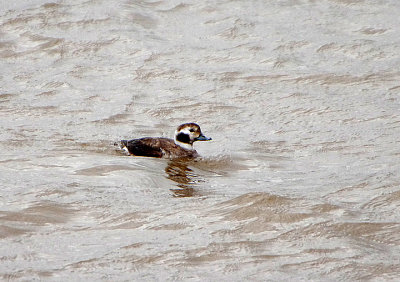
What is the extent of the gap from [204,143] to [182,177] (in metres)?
2.08

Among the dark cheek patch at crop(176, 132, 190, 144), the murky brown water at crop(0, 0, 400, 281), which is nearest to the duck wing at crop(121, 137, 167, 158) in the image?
the murky brown water at crop(0, 0, 400, 281)

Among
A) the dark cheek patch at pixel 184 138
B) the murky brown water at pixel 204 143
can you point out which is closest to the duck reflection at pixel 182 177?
the murky brown water at pixel 204 143

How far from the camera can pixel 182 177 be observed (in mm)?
10617

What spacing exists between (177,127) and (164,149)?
40.8 inches

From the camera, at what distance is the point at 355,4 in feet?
60.3

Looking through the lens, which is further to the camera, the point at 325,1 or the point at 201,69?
the point at 325,1

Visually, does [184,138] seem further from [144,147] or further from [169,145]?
[144,147]

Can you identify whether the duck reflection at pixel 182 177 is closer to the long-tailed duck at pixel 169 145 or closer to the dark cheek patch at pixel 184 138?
the long-tailed duck at pixel 169 145

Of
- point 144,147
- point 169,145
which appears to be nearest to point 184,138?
point 169,145

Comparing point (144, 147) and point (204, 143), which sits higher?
point (144, 147)

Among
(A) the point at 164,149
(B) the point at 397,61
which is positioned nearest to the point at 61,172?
(A) the point at 164,149

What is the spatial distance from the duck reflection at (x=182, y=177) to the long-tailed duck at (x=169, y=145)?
17cm

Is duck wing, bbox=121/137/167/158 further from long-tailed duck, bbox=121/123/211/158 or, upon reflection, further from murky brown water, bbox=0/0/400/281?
murky brown water, bbox=0/0/400/281

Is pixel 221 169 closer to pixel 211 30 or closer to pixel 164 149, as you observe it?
pixel 164 149
